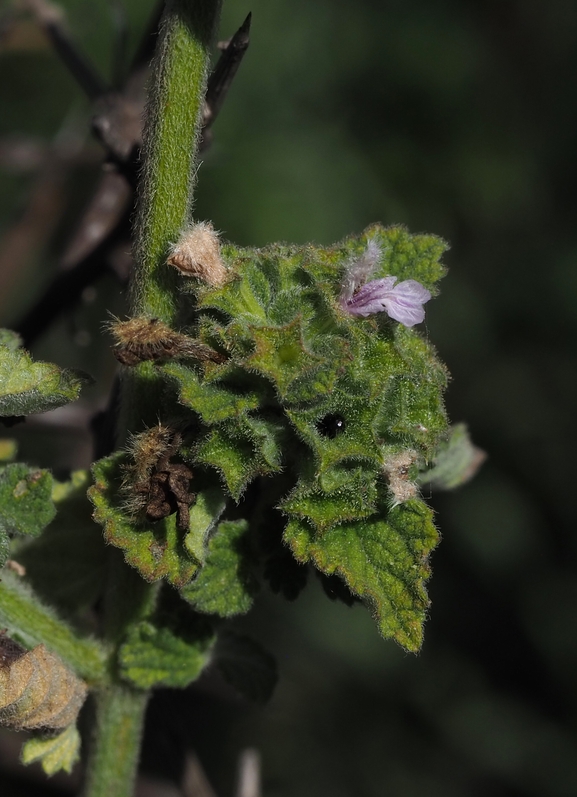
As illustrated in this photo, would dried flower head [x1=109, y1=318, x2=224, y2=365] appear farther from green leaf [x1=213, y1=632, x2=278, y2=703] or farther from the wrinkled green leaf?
green leaf [x1=213, y1=632, x2=278, y2=703]

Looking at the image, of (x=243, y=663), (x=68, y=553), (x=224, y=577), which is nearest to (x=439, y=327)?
(x=243, y=663)

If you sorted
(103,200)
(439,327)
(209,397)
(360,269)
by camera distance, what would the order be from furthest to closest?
(439,327)
(103,200)
(360,269)
(209,397)

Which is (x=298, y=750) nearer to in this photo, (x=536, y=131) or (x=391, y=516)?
(x=536, y=131)

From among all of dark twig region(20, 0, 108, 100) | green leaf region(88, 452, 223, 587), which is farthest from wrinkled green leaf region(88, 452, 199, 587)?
dark twig region(20, 0, 108, 100)

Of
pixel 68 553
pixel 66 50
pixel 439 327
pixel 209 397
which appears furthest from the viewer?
pixel 439 327

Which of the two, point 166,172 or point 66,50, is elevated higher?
point 66,50

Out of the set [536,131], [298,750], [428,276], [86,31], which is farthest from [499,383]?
[428,276]

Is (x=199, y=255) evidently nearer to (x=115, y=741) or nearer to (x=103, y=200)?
(x=115, y=741)
